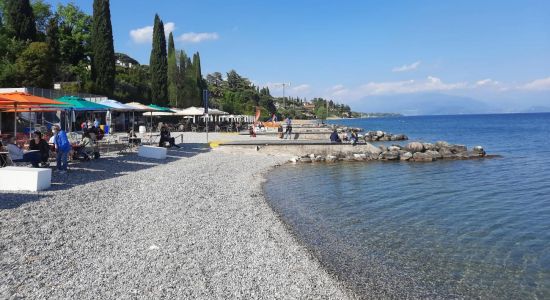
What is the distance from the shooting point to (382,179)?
61.7 feet

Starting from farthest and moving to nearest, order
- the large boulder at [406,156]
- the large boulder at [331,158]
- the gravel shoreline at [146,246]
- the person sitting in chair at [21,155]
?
the large boulder at [406,156]
the large boulder at [331,158]
the person sitting in chair at [21,155]
the gravel shoreline at [146,246]

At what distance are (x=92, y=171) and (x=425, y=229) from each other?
1073 cm

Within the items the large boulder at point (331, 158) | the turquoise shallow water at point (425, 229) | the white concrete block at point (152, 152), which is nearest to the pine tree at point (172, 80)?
the large boulder at point (331, 158)

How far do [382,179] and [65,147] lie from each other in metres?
12.6

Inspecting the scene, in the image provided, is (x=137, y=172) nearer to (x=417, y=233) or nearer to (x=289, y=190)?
(x=289, y=190)

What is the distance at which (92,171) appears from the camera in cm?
1445

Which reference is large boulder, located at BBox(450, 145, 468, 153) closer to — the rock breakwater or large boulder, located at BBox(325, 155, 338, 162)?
the rock breakwater

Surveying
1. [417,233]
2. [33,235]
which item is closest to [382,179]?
[417,233]

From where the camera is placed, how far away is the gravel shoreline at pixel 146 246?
5.66 meters

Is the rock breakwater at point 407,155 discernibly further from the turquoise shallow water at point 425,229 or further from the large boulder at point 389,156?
the turquoise shallow water at point 425,229

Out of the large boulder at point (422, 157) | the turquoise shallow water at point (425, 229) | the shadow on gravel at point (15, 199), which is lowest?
the turquoise shallow water at point (425, 229)

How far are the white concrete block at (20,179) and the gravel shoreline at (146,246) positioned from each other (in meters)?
0.43

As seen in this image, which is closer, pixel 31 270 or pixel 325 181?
pixel 31 270

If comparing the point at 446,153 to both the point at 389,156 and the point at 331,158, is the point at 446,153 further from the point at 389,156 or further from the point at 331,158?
the point at 331,158
